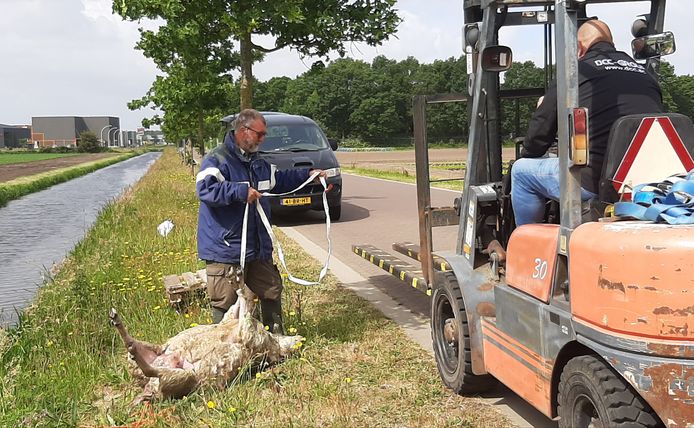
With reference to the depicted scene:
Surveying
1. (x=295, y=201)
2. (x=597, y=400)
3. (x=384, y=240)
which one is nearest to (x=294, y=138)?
(x=295, y=201)

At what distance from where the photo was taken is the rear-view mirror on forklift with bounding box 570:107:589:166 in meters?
3.01

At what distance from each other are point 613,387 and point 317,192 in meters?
11.4

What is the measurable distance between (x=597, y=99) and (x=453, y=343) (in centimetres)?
192

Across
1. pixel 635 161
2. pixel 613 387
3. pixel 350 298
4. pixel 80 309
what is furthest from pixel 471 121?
pixel 80 309

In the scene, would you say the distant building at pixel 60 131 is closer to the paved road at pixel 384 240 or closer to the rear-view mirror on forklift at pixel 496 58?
the paved road at pixel 384 240

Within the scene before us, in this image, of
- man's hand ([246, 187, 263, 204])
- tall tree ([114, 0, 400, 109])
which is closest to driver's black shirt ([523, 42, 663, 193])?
man's hand ([246, 187, 263, 204])

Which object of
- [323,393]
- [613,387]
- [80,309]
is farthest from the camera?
[80,309]

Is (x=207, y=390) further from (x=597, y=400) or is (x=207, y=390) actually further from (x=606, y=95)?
(x=606, y=95)

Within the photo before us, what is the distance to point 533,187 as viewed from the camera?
380cm

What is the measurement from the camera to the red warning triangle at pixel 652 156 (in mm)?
3121

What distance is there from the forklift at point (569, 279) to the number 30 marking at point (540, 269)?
1 centimetres

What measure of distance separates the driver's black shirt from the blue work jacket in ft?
7.95

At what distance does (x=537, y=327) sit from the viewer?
136 inches

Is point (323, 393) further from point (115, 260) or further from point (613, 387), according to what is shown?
point (115, 260)
